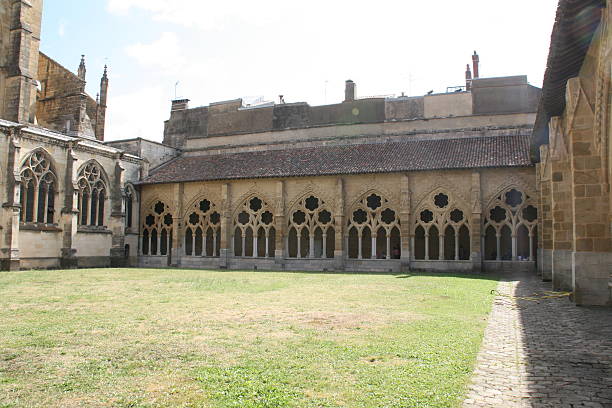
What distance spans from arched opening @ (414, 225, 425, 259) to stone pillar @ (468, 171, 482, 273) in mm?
3210

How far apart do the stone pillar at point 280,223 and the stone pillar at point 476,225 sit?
1000cm

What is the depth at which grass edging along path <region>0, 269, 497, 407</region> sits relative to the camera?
4.56 meters

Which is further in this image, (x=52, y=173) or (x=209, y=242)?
(x=209, y=242)

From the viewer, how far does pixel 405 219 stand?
2506 centimetres

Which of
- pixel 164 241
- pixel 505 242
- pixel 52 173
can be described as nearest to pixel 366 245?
pixel 505 242

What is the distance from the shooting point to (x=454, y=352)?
6262 mm

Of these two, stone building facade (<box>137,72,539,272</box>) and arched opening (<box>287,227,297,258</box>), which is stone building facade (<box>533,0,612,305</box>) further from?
arched opening (<box>287,227,297,258</box>)

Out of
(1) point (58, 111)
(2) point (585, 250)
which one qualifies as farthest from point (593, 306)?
(1) point (58, 111)

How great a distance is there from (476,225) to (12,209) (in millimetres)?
21980

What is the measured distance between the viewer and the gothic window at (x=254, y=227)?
28.5 metres

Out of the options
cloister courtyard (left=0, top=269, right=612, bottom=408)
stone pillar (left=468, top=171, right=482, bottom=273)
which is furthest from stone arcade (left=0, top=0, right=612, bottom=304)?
cloister courtyard (left=0, top=269, right=612, bottom=408)

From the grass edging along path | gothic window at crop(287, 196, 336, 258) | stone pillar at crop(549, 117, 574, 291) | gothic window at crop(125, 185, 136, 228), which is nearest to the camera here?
the grass edging along path

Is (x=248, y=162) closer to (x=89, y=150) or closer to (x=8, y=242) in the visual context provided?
(x=89, y=150)

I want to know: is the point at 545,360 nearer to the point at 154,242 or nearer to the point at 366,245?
the point at 366,245
